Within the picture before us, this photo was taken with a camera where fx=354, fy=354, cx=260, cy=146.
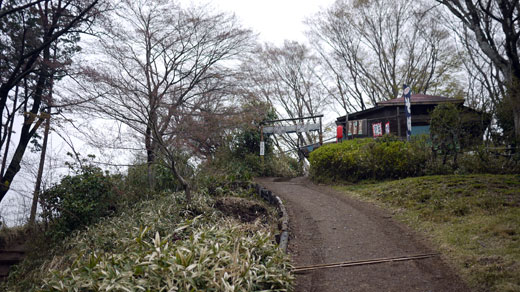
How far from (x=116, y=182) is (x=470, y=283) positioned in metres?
7.33

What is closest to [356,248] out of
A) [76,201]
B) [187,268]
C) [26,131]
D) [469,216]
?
[469,216]

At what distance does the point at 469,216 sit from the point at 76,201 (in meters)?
7.24

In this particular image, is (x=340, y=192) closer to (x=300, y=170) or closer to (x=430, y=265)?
(x=430, y=265)

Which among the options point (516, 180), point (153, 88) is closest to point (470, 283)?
point (516, 180)

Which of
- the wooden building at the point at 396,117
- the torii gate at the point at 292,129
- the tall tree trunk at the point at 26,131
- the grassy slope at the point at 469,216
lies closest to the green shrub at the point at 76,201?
the tall tree trunk at the point at 26,131

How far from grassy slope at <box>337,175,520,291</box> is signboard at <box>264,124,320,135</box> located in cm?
453

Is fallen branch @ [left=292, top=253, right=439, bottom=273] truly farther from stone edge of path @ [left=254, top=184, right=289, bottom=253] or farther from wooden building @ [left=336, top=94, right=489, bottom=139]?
wooden building @ [left=336, top=94, right=489, bottom=139]

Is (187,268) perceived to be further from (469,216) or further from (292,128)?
(292,128)

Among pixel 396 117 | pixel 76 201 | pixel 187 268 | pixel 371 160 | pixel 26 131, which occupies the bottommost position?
pixel 187 268

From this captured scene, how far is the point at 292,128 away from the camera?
516 inches

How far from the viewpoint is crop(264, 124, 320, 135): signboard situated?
1298 cm

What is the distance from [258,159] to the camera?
13.2 m

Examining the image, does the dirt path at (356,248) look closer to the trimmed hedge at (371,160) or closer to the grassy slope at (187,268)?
the grassy slope at (187,268)

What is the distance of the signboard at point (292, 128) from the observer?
1298 centimetres
